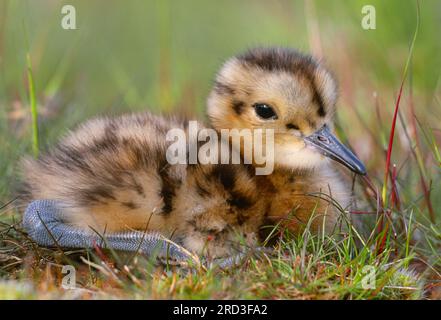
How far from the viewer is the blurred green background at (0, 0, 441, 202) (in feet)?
15.7

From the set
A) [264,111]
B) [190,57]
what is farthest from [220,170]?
[190,57]

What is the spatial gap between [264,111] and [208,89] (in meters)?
0.54

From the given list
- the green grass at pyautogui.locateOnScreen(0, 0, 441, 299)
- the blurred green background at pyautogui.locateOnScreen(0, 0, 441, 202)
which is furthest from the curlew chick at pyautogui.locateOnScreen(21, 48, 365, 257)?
the blurred green background at pyautogui.locateOnScreen(0, 0, 441, 202)

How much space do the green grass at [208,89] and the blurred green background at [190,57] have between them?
14 millimetres

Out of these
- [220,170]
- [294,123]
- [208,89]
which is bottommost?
[220,170]

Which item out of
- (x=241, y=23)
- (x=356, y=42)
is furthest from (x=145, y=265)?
(x=241, y=23)

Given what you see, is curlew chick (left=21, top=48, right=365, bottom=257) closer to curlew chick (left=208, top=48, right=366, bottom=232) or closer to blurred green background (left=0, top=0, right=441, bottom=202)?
curlew chick (left=208, top=48, right=366, bottom=232)

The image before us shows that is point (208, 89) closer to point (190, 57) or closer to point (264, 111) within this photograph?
point (264, 111)

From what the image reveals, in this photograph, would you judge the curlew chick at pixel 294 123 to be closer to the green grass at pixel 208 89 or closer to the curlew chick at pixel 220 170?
the curlew chick at pixel 220 170

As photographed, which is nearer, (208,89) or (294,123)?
(294,123)

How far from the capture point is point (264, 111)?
11.7 feet

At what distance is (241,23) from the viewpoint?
795 cm

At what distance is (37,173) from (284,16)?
4211 millimetres
